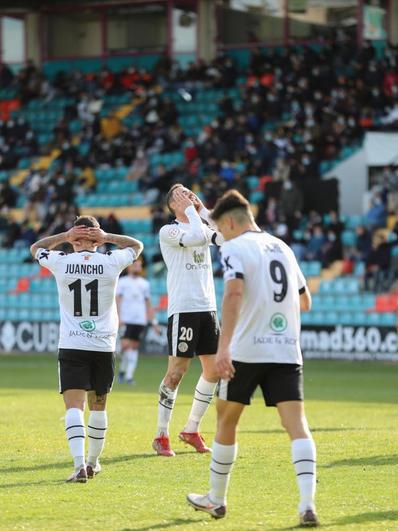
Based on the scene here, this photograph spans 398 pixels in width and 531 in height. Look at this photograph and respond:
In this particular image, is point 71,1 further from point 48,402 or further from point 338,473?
point 338,473

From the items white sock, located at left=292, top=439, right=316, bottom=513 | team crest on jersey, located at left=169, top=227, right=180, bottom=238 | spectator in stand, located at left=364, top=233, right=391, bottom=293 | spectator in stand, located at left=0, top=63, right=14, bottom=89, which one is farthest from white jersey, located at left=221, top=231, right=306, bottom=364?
spectator in stand, located at left=0, top=63, right=14, bottom=89

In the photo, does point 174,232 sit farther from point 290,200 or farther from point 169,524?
point 290,200

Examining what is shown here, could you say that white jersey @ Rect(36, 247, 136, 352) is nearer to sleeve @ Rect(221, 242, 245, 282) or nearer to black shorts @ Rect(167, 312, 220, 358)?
black shorts @ Rect(167, 312, 220, 358)

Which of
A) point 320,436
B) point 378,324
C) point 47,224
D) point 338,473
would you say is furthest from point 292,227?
point 338,473

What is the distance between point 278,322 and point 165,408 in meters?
4.05

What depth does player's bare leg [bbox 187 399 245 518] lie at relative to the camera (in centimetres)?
816

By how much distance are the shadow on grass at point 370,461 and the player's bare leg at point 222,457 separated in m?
2.80

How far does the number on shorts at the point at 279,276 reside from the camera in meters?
8.12

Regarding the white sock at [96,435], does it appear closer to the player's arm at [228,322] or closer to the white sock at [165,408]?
the white sock at [165,408]

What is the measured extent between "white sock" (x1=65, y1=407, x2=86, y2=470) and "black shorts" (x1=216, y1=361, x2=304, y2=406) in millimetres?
2287

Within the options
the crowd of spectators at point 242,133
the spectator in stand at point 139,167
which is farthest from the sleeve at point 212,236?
the spectator in stand at point 139,167

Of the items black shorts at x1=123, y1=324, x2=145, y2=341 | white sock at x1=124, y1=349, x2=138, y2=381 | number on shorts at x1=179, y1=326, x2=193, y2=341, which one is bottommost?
white sock at x1=124, y1=349, x2=138, y2=381

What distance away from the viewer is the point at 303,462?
794 cm

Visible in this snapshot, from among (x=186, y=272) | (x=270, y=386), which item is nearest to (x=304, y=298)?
(x=270, y=386)
